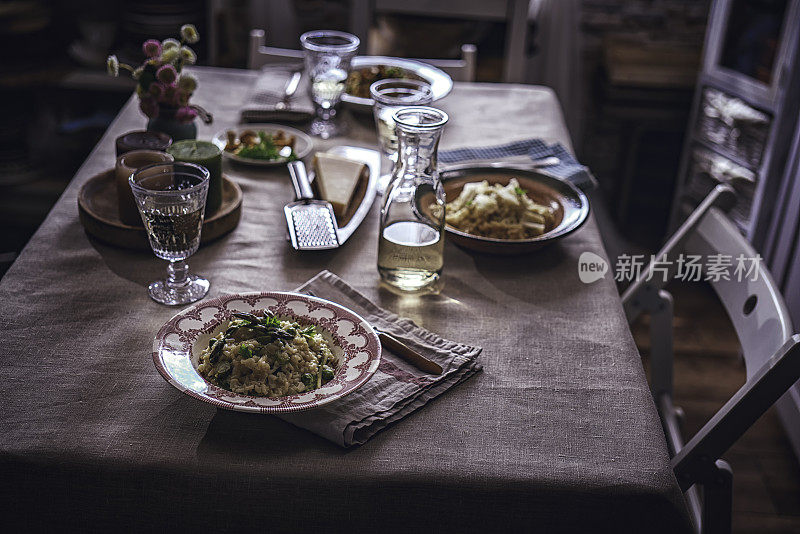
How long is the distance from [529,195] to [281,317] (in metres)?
0.61

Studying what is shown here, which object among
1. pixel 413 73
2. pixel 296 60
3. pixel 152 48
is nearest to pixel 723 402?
pixel 413 73

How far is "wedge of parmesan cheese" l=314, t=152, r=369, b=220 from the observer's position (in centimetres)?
136

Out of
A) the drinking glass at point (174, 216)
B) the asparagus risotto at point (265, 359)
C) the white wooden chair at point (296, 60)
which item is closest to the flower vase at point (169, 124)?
the drinking glass at point (174, 216)

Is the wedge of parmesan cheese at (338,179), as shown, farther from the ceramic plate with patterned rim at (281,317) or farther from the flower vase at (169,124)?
the ceramic plate with patterned rim at (281,317)

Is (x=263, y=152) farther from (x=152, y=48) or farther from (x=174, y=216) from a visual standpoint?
(x=174, y=216)

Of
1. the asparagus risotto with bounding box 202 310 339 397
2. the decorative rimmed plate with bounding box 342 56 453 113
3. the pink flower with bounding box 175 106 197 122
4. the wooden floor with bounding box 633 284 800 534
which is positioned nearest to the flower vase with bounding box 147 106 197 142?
the pink flower with bounding box 175 106 197 122

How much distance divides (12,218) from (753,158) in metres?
2.51

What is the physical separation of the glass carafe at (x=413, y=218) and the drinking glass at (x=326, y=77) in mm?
578

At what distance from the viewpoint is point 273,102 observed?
69.7 inches

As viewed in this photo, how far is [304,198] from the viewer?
135 cm

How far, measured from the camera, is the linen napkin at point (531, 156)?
154 cm

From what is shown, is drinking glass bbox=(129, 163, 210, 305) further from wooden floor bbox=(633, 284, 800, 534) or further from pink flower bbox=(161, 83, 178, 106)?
wooden floor bbox=(633, 284, 800, 534)

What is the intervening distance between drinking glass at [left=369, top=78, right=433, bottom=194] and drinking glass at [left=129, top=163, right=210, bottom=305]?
0.40 meters

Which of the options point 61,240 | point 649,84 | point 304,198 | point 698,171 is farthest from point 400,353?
point 649,84
